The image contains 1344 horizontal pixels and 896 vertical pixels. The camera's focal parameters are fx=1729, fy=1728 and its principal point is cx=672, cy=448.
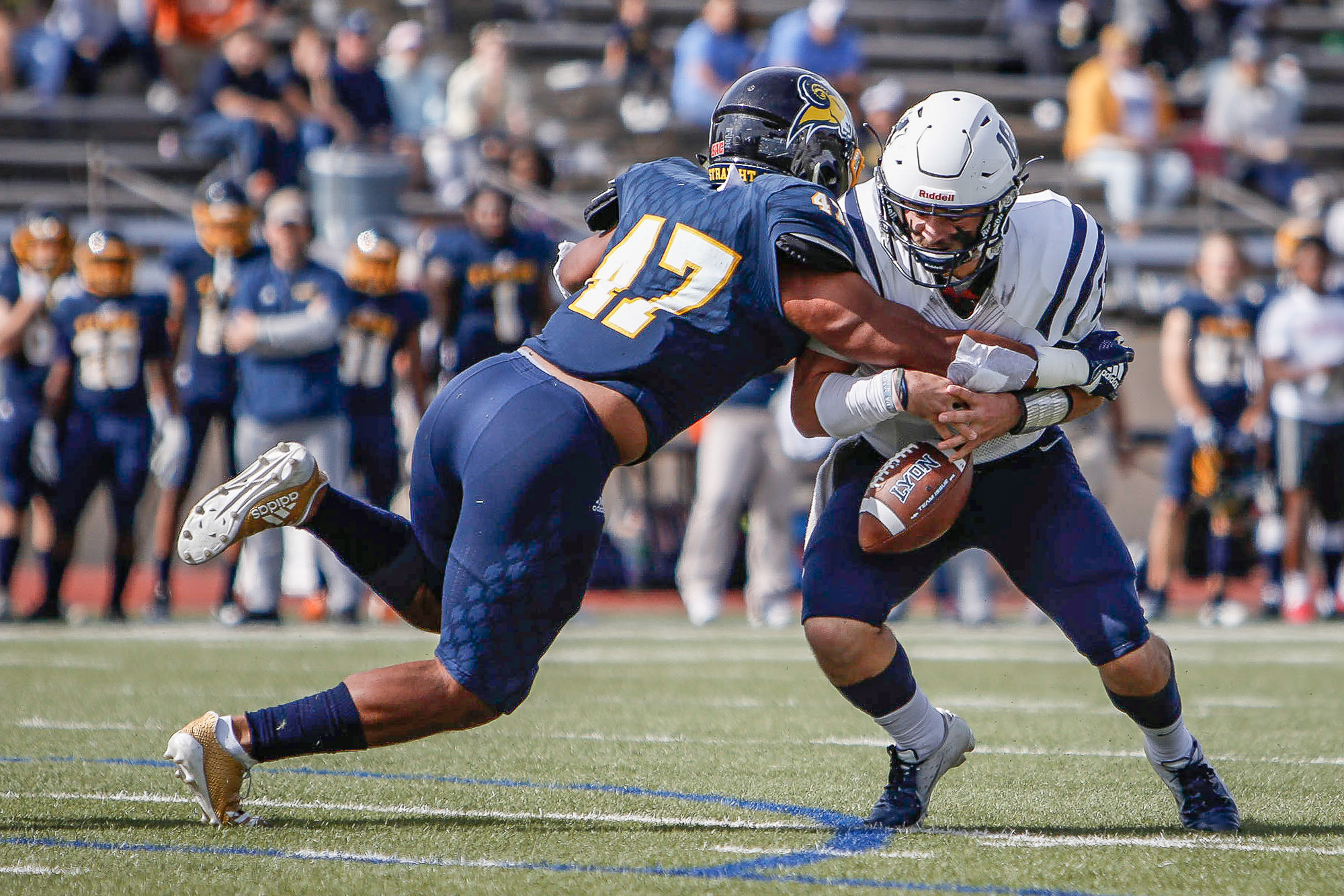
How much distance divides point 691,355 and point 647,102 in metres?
9.96

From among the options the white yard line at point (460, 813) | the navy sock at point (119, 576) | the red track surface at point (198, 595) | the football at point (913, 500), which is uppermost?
the football at point (913, 500)

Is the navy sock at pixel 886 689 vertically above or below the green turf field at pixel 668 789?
above

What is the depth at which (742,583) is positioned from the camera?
1031 centimetres

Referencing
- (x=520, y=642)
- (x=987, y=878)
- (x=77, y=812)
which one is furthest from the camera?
(x=77, y=812)

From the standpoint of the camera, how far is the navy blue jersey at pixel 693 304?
3.15m

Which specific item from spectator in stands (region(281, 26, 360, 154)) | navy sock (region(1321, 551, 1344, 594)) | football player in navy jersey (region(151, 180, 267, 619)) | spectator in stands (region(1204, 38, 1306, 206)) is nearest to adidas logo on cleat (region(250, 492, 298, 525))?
football player in navy jersey (region(151, 180, 267, 619))

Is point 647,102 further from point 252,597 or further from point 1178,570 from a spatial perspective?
point 252,597

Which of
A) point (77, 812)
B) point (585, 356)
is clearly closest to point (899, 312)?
point (585, 356)

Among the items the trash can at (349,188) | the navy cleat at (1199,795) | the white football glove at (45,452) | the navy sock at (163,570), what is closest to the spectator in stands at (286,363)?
the navy sock at (163,570)

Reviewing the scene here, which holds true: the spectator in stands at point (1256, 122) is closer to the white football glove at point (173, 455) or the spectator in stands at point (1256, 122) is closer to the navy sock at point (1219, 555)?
the navy sock at point (1219, 555)

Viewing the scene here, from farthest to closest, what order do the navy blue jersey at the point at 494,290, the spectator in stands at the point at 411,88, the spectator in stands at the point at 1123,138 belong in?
the spectator in stands at the point at 1123,138 < the spectator in stands at the point at 411,88 < the navy blue jersey at the point at 494,290

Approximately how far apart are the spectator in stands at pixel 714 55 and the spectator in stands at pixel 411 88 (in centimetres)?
179

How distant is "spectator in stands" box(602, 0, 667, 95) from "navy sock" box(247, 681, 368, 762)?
1020 cm

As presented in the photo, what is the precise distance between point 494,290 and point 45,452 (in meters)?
2.32
